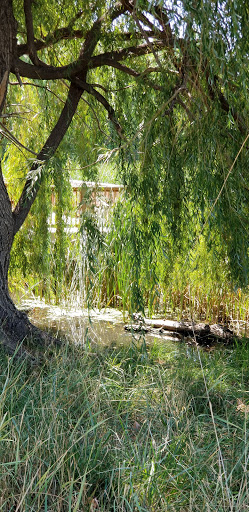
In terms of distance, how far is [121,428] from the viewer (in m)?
2.21

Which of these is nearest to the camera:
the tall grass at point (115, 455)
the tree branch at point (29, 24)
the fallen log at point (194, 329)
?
the tall grass at point (115, 455)

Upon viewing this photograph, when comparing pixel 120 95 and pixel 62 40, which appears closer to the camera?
pixel 120 95

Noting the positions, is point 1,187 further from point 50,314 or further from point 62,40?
point 50,314

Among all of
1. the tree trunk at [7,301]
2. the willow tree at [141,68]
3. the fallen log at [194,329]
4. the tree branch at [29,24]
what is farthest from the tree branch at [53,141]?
the fallen log at [194,329]

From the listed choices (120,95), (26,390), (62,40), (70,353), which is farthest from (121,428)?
(62,40)

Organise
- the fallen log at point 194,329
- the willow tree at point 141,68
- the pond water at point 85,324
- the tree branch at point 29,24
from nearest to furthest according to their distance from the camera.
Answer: the willow tree at point 141,68
the tree branch at point 29,24
the pond water at point 85,324
the fallen log at point 194,329

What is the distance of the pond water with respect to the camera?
14.4ft

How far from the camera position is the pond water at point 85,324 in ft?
14.4

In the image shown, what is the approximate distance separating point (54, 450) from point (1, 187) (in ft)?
6.50

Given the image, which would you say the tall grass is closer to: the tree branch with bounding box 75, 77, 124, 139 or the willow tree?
the willow tree

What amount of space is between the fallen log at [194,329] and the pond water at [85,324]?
→ 0.09 meters

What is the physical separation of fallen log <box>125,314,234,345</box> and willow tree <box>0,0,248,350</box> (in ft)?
5.41

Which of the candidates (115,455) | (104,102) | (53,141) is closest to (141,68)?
(104,102)

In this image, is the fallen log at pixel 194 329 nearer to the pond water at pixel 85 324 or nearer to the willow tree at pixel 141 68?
the pond water at pixel 85 324
